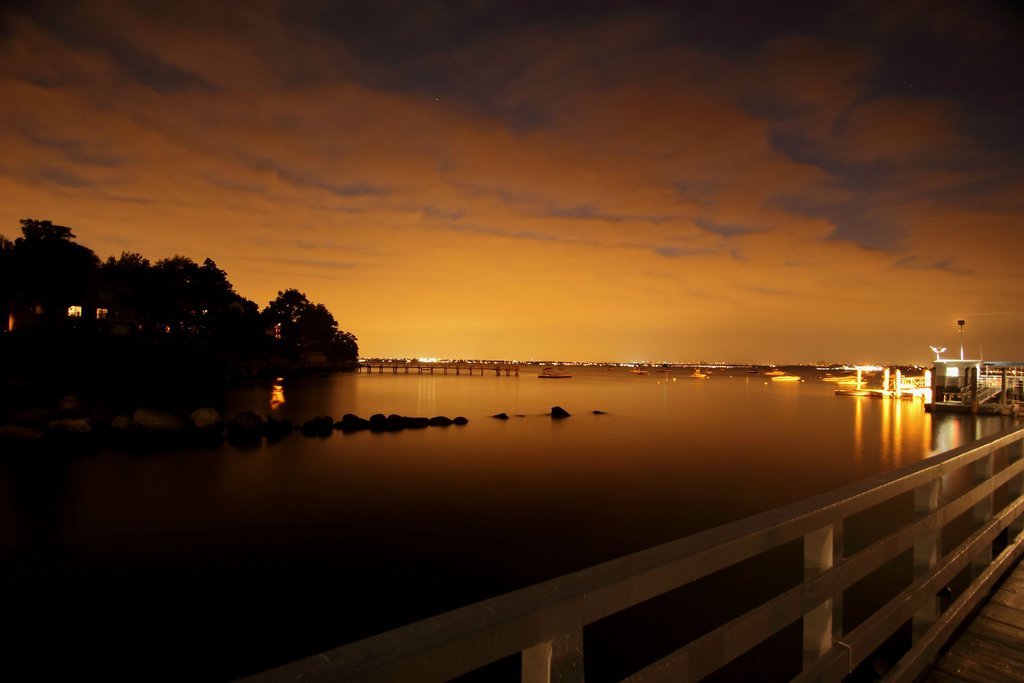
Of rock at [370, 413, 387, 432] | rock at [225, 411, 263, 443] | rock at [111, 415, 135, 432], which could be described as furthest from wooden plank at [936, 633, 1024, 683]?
rock at [111, 415, 135, 432]

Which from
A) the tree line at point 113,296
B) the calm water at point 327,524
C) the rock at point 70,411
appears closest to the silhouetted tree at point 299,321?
the tree line at point 113,296

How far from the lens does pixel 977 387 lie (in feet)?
134

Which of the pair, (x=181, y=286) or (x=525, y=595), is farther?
(x=181, y=286)

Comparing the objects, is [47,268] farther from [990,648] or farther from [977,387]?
[977,387]

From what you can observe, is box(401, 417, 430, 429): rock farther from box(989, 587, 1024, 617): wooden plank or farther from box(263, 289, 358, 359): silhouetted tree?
box(263, 289, 358, 359): silhouetted tree

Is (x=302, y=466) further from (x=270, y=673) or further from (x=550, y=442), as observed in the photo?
(x=270, y=673)

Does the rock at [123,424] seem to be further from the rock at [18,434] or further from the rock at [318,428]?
the rock at [318,428]

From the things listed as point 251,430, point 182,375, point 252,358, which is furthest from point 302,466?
point 252,358

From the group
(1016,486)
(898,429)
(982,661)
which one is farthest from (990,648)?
(898,429)

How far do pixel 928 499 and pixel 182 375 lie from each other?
2690 inches

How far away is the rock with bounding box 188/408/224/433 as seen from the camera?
2916 cm

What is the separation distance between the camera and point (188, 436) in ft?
91.4

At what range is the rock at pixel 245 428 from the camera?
2841 centimetres

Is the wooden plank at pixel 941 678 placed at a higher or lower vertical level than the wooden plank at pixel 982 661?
lower
